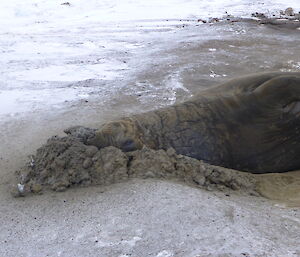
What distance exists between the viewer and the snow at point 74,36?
21.2 ft

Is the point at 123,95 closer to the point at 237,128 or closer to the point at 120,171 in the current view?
the point at 237,128

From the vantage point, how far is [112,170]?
12.2 feet

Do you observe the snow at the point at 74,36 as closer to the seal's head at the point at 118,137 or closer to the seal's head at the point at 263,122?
the seal's head at the point at 118,137

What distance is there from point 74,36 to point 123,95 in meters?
4.21

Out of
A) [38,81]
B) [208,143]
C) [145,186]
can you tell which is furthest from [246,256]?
[38,81]

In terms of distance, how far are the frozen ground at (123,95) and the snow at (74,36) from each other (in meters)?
0.03

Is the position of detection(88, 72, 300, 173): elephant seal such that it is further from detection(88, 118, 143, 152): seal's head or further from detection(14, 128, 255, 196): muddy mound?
detection(14, 128, 255, 196): muddy mound

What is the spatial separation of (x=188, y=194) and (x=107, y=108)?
8.16 feet

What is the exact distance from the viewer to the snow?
645cm

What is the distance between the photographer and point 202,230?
2.87 meters

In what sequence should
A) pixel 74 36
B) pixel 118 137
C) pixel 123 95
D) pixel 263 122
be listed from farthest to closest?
pixel 74 36 → pixel 123 95 → pixel 263 122 → pixel 118 137

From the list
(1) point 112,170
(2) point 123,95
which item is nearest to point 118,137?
(1) point 112,170

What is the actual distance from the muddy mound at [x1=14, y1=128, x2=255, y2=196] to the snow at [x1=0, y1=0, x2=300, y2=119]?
199 cm

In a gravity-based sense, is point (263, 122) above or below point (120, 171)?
above
